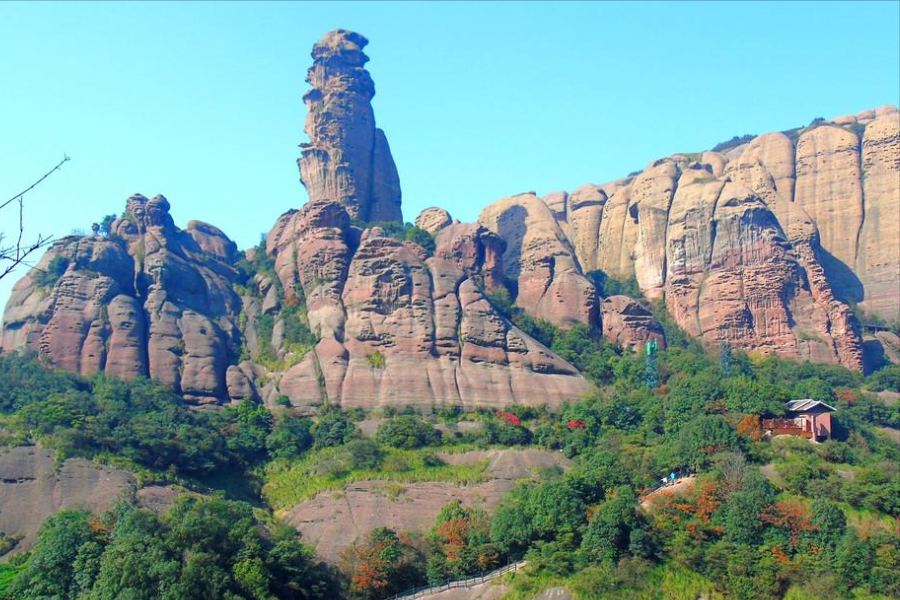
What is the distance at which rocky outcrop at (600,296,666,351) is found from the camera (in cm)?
8862

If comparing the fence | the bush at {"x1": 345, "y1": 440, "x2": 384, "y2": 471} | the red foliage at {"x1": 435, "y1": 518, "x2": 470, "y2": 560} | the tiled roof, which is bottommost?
the fence

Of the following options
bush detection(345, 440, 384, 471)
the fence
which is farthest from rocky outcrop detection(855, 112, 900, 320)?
the fence

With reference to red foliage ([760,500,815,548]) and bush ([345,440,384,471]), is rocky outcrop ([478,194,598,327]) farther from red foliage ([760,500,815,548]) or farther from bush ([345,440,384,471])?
red foliage ([760,500,815,548])

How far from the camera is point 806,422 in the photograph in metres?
66.9

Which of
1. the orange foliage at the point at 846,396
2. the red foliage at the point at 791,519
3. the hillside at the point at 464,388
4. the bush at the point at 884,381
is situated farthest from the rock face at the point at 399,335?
the red foliage at the point at 791,519

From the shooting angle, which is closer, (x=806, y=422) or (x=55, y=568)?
(x=55, y=568)

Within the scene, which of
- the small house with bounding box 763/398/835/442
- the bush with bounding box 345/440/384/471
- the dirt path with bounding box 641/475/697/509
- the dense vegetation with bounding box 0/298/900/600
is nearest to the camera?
the dense vegetation with bounding box 0/298/900/600

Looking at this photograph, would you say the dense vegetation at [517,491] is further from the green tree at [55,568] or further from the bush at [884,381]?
the bush at [884,381]

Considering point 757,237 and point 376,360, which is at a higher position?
point 757,237

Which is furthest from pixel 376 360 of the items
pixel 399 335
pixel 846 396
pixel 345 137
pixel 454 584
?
pixel 846 396

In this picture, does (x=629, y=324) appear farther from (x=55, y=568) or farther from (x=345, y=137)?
(x=55, y=568)

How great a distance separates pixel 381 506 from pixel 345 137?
170 feet

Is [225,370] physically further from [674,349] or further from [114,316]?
[674,349]

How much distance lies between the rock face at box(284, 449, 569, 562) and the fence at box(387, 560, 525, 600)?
6.02 meters
